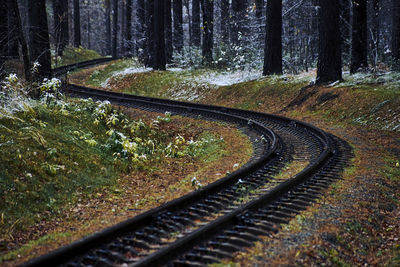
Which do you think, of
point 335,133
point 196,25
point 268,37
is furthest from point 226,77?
point 335,133

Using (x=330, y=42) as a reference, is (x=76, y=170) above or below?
below

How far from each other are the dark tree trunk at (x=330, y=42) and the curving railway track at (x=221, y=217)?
711cm

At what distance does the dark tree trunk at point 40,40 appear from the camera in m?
13.5

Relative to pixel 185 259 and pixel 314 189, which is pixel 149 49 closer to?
pixel 314 189

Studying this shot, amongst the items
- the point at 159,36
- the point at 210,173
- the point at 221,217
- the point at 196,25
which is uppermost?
the point at 196,25

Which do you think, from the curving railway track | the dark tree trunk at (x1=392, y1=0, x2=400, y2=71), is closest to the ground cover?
the curving railway track

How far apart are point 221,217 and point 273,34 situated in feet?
49.7

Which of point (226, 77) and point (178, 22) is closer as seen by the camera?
point (226, 77)

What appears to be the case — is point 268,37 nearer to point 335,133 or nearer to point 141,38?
point 335,133

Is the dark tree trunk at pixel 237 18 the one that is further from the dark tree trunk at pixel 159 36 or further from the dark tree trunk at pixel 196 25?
the dark tree trunk at pixel 159 36

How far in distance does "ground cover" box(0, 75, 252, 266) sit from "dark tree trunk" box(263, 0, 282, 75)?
9342mm

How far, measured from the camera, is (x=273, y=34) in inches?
733

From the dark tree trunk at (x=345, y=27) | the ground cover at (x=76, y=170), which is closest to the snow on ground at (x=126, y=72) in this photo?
the dark tree trunk at (x=345, y=27)

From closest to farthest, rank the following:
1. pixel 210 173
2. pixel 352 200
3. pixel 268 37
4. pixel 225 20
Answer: pixel 352 200, pixel 210 173, pixel 268 37, pixel 225 20
